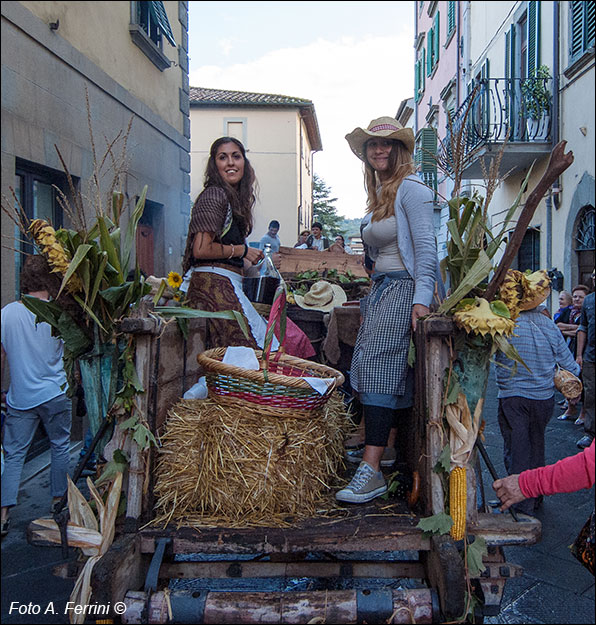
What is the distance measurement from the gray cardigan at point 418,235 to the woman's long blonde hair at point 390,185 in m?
0.06

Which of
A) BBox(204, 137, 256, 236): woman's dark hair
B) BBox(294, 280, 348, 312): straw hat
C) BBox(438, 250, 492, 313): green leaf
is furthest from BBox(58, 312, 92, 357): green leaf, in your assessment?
BBox(294, 280, 348, 312): straw hat

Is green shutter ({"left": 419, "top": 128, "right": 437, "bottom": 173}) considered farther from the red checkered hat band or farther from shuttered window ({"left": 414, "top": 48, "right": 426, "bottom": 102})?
shuttered window ({"left": 414, "top": 48, "right": 426, "bottom": 102})

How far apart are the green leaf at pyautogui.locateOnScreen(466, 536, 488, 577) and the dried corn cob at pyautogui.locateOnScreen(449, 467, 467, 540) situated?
0.19ft

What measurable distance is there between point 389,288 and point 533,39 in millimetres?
9339

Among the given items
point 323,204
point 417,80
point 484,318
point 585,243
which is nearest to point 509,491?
point 484,318

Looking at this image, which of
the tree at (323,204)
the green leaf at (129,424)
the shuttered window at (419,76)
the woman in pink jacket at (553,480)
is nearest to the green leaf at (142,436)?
the green leaf at (129,424)

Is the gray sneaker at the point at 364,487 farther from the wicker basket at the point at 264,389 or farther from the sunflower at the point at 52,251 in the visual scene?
the sunflower at the point at 52,251

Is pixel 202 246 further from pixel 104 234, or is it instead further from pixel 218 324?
pixel 104 234

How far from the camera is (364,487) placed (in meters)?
2.53

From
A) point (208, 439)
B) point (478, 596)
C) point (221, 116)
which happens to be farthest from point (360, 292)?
point (221, 116)

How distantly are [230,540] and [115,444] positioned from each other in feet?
1.85

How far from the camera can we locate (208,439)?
7.90 feet

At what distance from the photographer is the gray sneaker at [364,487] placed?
Answer: 249 cm

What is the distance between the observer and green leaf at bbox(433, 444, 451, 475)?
220 cm
